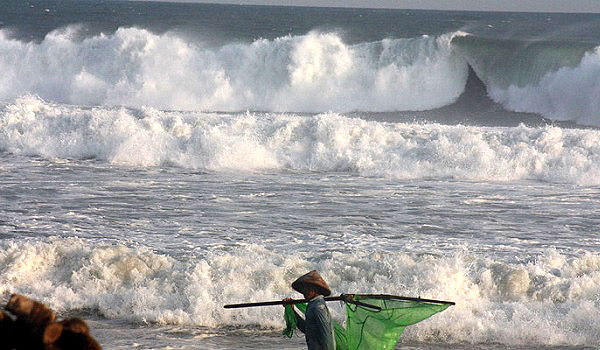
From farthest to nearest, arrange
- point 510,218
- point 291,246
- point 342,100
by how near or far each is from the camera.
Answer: point 342,100 < point 510,218 < point 291,246

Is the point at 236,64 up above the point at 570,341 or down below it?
above

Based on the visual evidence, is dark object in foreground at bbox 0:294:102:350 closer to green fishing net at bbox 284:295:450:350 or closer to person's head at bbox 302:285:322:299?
person's head at bbox 302:285:322:299

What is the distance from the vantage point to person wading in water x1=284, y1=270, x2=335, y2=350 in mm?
6113

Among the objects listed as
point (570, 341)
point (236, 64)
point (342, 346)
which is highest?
point (236, 64)

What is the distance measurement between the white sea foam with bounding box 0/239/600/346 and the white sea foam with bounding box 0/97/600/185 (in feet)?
24.7

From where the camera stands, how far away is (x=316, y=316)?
240 inches

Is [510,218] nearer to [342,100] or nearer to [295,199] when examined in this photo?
[295,199]

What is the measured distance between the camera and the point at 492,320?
9.81 m

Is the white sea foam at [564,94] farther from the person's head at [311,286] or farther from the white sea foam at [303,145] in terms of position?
the person's head at [311,286]

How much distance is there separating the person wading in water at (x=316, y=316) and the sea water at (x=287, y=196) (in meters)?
2.94

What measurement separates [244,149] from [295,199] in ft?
16.3

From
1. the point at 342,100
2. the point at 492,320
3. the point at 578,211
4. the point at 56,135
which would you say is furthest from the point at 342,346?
the point at 342,100

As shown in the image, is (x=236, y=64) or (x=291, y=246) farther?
(x=236, y=64)

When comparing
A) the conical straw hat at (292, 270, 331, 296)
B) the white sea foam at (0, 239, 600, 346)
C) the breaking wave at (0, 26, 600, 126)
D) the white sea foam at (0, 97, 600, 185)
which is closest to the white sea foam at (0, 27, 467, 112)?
the breaking wave at (0, 26, 600, 126)
